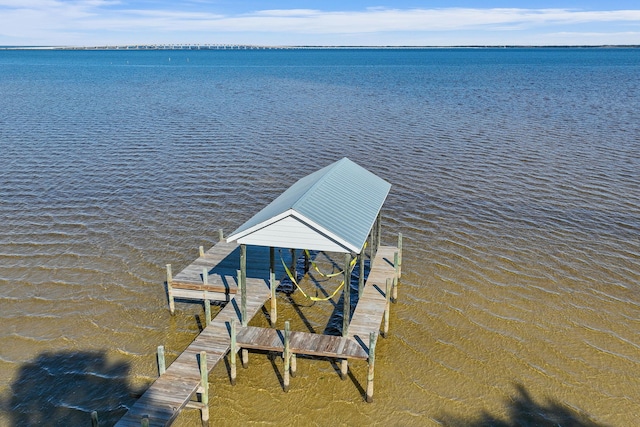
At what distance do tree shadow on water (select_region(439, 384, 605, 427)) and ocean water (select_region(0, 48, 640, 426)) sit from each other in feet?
0.16

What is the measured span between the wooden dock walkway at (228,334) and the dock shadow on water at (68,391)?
1.65m

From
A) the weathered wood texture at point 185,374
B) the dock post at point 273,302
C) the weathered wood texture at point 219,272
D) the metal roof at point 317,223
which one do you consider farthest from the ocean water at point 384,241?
the metal roof at point 317,223

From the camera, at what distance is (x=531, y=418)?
1343cm

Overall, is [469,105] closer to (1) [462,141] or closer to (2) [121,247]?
(1) [462,141]

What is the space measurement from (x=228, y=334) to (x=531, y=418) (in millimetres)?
8333

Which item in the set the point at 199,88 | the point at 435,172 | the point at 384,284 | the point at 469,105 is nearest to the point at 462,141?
the point at 435,172

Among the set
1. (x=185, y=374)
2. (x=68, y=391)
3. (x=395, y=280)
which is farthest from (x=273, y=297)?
(x=68, y=391)

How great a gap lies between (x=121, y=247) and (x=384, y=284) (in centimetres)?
1151

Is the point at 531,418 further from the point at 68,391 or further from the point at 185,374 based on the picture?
the point at 68,391

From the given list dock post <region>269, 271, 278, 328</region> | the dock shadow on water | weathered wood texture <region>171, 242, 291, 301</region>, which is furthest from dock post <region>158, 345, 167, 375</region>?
dock post <region>269, 271, 278, 328</region>

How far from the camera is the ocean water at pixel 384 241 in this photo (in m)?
14.1

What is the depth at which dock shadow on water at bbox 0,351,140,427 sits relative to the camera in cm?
1331

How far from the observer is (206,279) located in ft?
58.2

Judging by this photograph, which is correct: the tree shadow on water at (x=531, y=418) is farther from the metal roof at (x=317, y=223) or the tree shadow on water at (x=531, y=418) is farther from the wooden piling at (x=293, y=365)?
the metal roof at (x=317, y=223)
